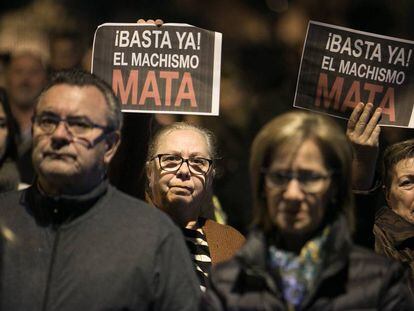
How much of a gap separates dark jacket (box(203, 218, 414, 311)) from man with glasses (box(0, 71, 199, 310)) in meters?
0.23

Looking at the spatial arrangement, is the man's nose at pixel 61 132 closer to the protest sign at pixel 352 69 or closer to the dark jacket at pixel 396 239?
the protest sign at pixel 352 69

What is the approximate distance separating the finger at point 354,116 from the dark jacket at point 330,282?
3.76 ft

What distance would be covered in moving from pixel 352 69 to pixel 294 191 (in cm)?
152

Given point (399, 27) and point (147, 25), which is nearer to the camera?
point (147, 25)

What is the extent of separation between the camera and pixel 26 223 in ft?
11.7

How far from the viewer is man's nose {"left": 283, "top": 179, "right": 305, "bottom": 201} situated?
3271 millimetres

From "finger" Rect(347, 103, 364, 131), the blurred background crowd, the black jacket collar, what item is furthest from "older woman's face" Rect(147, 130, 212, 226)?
the blurred background crowd

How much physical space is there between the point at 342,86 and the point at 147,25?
3.25ft

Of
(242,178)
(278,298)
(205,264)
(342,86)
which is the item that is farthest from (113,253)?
(242,178)

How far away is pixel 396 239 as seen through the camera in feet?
14.4

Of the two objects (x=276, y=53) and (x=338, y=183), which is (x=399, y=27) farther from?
(x=338, y=183)

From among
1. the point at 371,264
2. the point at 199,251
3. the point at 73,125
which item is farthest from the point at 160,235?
the point at 199,251

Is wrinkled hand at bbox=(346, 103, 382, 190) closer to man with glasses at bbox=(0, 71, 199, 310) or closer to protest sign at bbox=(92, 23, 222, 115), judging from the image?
protest sign at bbox=(92, 23, 222, 115)

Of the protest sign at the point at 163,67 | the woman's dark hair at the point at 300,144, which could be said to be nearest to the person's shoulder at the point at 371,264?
the woman's dark hair at the point at 300,144
